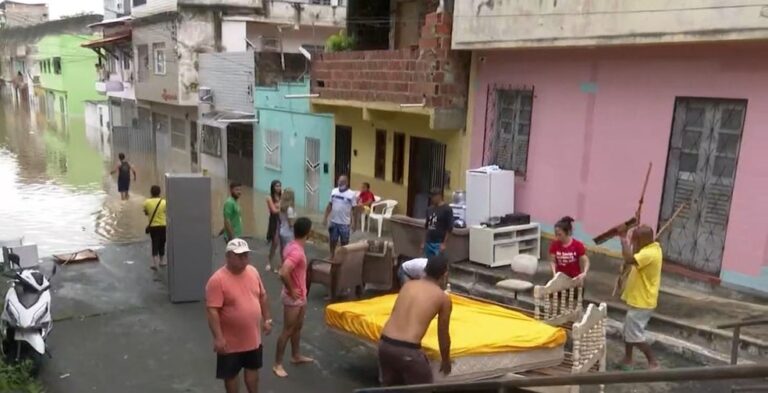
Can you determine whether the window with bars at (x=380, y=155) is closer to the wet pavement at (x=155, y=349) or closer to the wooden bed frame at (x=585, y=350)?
the wet pavement at (x=155, y=349)

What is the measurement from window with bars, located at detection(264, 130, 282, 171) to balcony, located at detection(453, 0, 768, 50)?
9.58 meters

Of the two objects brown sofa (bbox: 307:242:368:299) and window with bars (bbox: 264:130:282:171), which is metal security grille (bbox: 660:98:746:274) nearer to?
brown sofa (bbox: 307:242:368:299)

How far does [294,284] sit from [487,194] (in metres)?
4.97

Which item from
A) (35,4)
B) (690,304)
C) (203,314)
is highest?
(35,4)

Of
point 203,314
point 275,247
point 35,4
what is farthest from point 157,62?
point 35,4

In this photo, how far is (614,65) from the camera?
9211 millimetres

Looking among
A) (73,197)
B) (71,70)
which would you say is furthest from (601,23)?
(71,70)

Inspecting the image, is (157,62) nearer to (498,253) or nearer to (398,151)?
(398,151)

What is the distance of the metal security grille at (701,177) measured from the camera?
7.97m

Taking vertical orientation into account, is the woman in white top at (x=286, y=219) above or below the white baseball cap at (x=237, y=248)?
below

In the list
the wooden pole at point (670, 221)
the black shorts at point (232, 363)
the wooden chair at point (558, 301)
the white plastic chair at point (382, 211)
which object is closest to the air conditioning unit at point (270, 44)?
the white plastic chair at point (382, 211)

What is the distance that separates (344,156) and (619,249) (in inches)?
349

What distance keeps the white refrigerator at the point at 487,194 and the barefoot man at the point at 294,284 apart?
15.4ft

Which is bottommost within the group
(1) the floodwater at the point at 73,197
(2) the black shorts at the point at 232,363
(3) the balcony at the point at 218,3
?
(1) the floodwater at the point at 73,197
